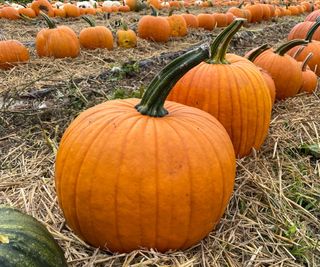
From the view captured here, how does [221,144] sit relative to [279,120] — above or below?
above

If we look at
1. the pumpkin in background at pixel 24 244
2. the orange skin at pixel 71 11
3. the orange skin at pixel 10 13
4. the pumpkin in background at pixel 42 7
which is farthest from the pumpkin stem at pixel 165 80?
the orange skin at pixel 71 11

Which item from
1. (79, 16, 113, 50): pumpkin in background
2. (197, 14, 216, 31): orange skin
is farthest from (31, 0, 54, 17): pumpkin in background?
(79, 16, 113, 50): pumpkin in background

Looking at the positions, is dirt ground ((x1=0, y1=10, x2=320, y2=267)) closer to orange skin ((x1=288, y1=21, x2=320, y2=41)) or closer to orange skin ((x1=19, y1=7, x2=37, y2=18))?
orange skin ((x1=288, y1=21, x2=320, y2=41))

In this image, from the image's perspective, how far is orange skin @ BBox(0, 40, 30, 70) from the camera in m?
6.30

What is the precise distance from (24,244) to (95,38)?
6240 millimetres

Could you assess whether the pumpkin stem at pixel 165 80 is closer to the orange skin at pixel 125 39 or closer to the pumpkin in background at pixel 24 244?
the pumpkin in background at pixel 24 244

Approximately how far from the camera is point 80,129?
2311mm

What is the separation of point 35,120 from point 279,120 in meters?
2.31

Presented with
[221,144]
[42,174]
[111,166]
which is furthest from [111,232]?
[42,174]

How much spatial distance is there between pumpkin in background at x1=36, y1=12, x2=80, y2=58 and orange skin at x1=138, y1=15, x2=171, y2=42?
2115 millimetres

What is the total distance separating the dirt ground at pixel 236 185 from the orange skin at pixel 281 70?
0.17 metres

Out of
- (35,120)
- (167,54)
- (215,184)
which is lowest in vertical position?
(167,54)

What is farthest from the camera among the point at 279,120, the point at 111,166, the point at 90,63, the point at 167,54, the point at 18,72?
the point at 167,54

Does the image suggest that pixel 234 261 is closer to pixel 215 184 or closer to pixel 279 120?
pixel 215 184
